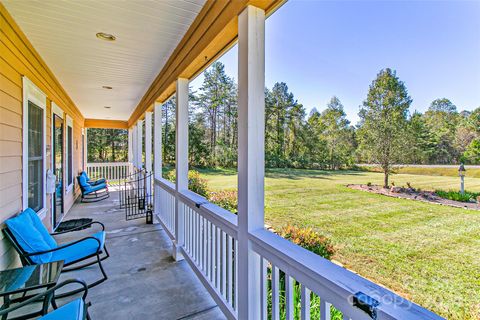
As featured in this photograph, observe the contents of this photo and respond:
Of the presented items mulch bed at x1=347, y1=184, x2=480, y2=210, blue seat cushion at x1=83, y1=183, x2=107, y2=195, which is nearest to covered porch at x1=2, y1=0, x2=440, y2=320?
mulch bed at x1=347, y1=184, x2=480, y2=210

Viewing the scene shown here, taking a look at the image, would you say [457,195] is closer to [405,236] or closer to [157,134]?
[405,236]

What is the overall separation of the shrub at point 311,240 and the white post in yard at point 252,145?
0.31 m

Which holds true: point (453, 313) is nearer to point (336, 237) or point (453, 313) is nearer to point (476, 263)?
point (476, 263)

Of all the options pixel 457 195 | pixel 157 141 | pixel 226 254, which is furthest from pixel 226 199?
pixel 157 141

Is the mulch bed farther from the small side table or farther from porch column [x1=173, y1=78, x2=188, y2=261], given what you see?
porch column [x1=173, y1=78, x2=188, y2=261]

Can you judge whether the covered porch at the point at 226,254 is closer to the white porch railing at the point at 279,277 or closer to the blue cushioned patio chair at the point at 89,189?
the white porch railing at the point at 279,277

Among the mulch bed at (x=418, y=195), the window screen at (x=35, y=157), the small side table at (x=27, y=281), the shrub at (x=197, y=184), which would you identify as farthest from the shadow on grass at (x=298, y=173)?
the window screen at (x=35, y=157)

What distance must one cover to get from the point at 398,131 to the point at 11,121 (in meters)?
3.13

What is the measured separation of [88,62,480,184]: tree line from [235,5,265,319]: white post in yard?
0.29 feet

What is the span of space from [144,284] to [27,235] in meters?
1.27

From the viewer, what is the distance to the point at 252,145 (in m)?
1.68

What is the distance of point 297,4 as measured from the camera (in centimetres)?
151

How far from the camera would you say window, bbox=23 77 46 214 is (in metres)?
2.69

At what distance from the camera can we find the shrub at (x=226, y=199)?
92.3 inches
